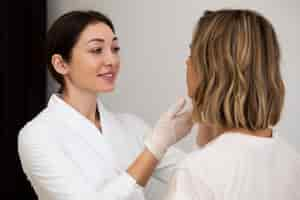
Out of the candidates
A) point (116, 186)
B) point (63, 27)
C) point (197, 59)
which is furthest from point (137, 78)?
point (197, 59)

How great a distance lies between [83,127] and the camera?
5.09 ft

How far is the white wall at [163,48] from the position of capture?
1.75m

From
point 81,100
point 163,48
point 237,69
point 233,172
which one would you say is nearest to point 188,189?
point 233,172

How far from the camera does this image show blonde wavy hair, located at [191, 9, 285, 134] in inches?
39.8

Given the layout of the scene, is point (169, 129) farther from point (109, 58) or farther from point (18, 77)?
point (18, 77)

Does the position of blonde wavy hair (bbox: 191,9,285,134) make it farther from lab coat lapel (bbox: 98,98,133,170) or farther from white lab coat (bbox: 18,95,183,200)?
lab coat lapel (bbox: 98,98,133,170)

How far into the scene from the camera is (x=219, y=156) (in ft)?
3.29

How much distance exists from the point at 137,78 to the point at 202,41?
1025 millimetres

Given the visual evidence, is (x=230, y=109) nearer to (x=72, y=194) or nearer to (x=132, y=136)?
(x=72, y=194)

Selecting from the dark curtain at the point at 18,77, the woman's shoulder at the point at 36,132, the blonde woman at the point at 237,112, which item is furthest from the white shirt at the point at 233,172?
the dark curtain at the point at 18,77

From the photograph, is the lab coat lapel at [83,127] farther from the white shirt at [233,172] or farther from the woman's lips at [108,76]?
the white shirt at [233,172]

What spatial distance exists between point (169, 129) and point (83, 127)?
1.00ft

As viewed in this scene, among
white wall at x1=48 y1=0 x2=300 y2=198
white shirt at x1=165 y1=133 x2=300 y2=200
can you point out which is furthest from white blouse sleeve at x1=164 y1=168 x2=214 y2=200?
white wall at x1=48 y1=0 x2=300 y2=198

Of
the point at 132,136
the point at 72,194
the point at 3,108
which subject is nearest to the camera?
the point at 72,194
